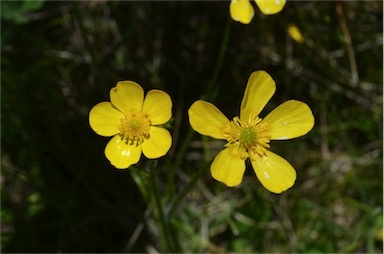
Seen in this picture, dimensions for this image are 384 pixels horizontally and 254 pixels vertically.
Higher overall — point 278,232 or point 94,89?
point 94,89

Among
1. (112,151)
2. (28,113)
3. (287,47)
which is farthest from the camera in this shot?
(287,47)

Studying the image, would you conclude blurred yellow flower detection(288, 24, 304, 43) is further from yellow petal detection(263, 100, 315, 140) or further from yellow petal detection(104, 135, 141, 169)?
yellow petal detection(104, 135, 141, 169)

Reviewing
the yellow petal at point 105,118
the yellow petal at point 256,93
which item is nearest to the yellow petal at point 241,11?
the yellow petal at point 256,93

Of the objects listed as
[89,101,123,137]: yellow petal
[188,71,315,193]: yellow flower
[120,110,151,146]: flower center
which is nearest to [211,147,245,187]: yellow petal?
[188,71,315,193]: yellow flower

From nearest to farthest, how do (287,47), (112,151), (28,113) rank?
(112,151) → (28,113) → (287,47)

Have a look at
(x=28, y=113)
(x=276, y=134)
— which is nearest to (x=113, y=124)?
(x=276, y=134)

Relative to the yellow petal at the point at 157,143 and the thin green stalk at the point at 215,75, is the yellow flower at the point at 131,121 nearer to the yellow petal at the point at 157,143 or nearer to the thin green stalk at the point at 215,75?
the yellow petal at the point at 157,143

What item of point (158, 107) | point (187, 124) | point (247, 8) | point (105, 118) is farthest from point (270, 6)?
point (187, 124)

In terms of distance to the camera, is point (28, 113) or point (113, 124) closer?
point (113, 124)

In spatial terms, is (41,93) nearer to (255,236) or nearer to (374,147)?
(255,236)
